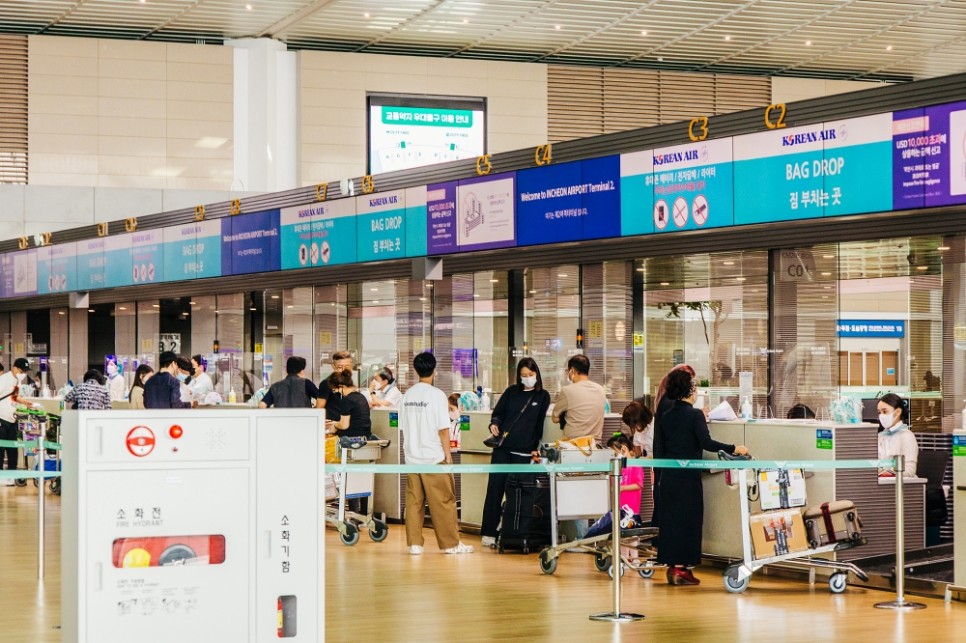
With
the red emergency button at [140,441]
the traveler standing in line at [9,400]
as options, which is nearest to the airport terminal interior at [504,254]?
the red emergency button at [140,441]

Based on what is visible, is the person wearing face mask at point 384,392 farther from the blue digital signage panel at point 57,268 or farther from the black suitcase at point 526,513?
the blue digital signage panel at point 57,268

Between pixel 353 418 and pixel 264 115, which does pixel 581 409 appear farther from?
pixel 264 115

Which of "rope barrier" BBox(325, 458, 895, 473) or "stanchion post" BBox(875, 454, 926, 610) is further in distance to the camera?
"rope barrier" BBox(325, 458, 895, 473)

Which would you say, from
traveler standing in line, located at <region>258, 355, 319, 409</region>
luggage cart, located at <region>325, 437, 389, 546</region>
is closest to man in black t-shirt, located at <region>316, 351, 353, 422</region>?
traveler standing in line, located at <region>258, 355, 319, 409</region>

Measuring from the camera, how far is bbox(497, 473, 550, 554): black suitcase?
1038 cm

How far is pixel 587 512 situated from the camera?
9.53 metres

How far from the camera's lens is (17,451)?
17.7 m

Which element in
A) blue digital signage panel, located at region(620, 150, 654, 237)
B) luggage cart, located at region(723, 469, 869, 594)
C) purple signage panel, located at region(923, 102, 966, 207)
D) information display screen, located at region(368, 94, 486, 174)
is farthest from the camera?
information display screen, located at region(368, 94, 486, 174)

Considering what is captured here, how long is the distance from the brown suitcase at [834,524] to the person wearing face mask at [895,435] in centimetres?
115

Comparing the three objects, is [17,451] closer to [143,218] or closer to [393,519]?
[143,218]

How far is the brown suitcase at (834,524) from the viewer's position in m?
8.51

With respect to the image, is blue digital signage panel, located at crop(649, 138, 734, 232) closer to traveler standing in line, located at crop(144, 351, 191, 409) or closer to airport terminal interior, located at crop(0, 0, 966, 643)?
airport terminal interior, located at crop(0, 0, 966, 643)

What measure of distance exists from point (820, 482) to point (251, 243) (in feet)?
30.0

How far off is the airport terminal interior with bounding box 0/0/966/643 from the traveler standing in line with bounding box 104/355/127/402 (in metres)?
0.17
